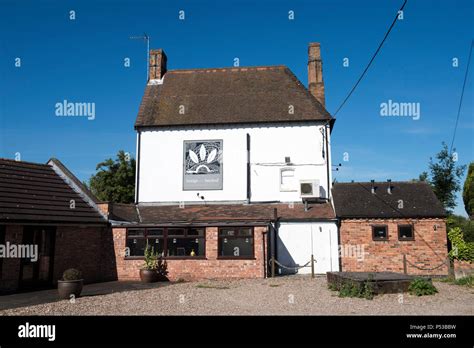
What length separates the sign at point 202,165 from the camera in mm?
22641

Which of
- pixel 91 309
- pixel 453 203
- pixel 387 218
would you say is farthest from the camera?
pixel 453 203

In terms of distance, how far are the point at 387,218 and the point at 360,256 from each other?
2.29 meters

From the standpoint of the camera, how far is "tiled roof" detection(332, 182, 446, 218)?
1952 cm

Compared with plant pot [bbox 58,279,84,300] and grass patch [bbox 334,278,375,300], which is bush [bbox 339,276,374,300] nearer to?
grass patch [bbox 334,278,375,300]

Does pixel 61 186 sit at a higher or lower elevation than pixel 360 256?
higher

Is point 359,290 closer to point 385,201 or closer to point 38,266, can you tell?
point 385,201

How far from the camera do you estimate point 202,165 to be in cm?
2284

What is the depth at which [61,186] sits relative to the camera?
59.6ft

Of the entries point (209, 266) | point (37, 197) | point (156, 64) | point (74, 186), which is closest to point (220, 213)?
point (209, 266)

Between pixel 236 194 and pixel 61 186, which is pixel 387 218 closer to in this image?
pixel 236 194

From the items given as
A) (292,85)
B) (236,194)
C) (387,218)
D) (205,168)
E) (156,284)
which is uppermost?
(292,85)

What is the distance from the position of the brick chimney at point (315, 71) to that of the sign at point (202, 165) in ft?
22.6

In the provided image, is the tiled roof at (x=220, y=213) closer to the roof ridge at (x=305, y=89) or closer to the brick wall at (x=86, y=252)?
the brick wall at (x=86, y=252)
